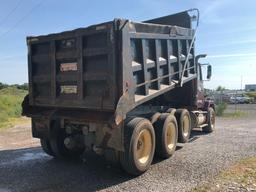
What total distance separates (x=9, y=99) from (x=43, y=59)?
2357 cm

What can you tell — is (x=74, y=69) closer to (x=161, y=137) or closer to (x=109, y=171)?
(x=109, y=171)

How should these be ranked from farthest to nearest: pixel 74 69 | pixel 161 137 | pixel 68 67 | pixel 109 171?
pixel 161 137 < pixel 109 171 < pixel 68 67 < pixel 74 69

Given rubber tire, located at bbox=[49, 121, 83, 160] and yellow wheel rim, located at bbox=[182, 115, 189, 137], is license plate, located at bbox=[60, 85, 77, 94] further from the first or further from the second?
yellow wheel rim, located at bbox=[182, 115, 189, 137]

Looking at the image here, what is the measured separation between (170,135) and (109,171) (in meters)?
2.20

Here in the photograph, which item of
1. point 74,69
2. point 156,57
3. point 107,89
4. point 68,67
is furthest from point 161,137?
point 68,67

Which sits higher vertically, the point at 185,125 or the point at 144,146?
the point at 185,125

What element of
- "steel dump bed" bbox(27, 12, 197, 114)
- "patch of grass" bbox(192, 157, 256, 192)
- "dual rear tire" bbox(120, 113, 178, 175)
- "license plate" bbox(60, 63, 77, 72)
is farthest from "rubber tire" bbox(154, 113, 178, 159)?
"license plate" bbox(60, 63, 77, 72)

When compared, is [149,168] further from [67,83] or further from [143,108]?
[67,83]

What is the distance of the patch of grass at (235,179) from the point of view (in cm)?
679

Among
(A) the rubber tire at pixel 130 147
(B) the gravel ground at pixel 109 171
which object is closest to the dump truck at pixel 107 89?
(A) the rubber tire at pixel 130 147

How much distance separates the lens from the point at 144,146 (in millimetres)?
8430

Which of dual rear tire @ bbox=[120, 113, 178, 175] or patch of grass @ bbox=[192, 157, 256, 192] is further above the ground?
dual rear tire @ bbox=[120, 113, 178, 175]

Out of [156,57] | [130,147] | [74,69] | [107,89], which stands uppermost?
[156,57]

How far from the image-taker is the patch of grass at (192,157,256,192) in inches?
267
